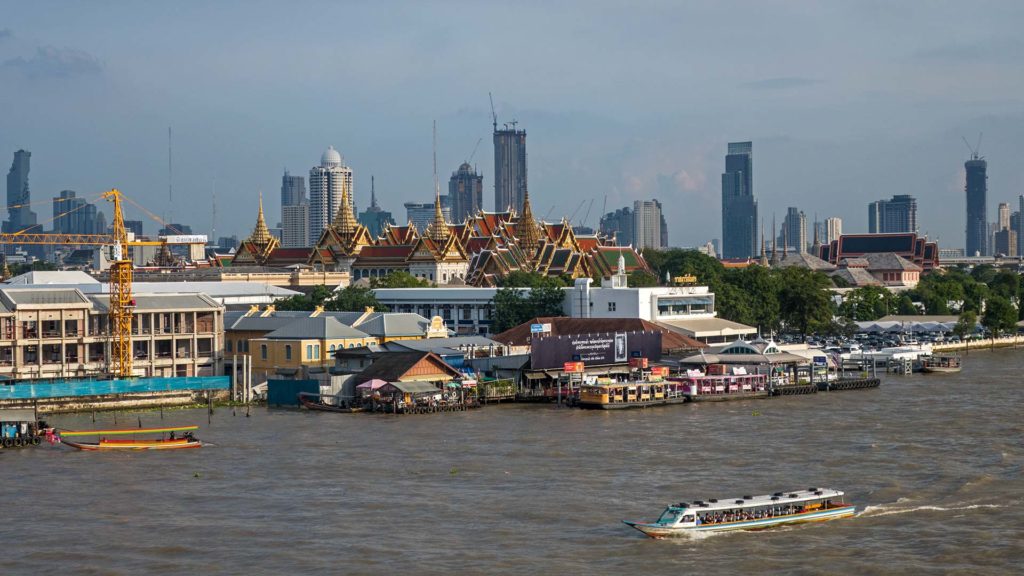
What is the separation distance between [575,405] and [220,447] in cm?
1733

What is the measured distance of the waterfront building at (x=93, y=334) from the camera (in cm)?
6378

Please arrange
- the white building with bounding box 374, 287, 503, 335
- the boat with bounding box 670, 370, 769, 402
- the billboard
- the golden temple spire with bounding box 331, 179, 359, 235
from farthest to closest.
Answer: the golden temple spire with bounding box 331, 179, 359, 235
the white building with bounding box 374, 287, 503, 335
the billboard
the boat with bounding box 670, 370, 769, 402

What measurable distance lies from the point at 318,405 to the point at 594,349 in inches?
498

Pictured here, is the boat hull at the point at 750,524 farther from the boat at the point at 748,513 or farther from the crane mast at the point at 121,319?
the crane mast at the point at 121,319

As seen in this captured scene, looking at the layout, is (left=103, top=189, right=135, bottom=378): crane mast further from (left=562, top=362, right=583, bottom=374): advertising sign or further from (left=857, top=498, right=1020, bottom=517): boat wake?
(left=857, top=498, right=1020, bottom=517): boat wake

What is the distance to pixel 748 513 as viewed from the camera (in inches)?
1364

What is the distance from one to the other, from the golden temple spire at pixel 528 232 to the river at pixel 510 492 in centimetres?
7093

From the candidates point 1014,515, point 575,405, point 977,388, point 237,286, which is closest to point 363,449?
point 575,405

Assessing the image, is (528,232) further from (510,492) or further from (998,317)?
(510,492)

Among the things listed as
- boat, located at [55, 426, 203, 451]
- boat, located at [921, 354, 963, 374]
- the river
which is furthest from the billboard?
boat, located at [921, 354, 963, 374]

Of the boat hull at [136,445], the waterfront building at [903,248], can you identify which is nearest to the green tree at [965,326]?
the boat hull at [136,445]

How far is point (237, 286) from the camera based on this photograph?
99188 millimetres

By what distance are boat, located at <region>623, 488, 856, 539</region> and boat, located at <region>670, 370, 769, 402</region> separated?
26.8m

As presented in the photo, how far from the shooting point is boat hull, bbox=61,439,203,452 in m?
47.3
